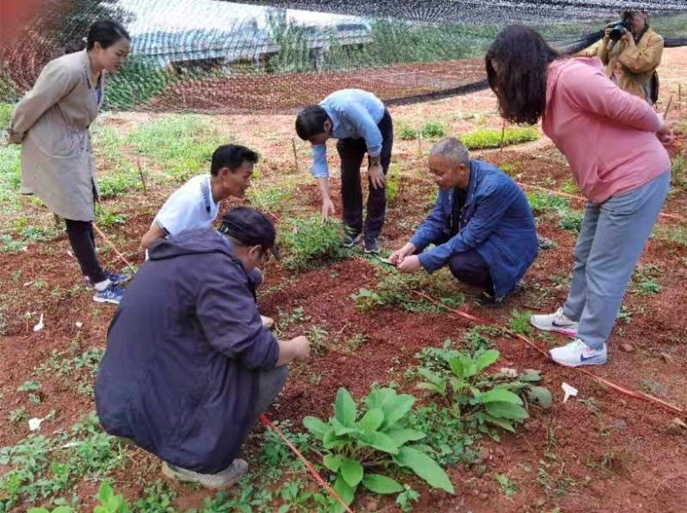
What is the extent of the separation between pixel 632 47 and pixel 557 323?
8.67 feet

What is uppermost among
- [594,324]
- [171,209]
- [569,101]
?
[569,101]

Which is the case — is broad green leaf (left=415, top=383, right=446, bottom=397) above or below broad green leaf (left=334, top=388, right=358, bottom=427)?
below

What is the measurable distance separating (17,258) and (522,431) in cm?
353

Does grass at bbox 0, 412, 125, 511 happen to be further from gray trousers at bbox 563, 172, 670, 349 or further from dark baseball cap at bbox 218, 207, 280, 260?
gray trousers at bbox 563, 172, 670, 349

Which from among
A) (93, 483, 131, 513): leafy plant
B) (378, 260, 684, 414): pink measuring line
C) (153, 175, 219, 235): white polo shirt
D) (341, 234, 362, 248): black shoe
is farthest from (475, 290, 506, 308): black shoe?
(93, 483, 131, 513): leafy plant

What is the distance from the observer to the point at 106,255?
13.6ft

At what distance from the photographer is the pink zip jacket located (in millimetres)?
2234

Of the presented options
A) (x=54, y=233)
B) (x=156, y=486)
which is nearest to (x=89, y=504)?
(x=156, y=486)

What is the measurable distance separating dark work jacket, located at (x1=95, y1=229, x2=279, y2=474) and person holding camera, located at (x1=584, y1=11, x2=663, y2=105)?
3.83 metres

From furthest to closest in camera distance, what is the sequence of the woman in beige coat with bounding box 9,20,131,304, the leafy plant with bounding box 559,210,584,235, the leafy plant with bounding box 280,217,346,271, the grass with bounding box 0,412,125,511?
the leafy plant with bounding box 559,210,584,235
the leafy plant with bounding box 280,217,346,271
the woman in beige coat with bounding box 9,20,131,304
the grass with bounding box 0,412,125,511

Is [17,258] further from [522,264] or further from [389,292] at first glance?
[522,264]

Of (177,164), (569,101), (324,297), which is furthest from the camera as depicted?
(177,164)

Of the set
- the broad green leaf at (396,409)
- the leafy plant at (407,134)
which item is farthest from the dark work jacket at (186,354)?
the leafy plant at (407,134)

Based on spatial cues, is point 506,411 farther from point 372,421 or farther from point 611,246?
point 611,246
